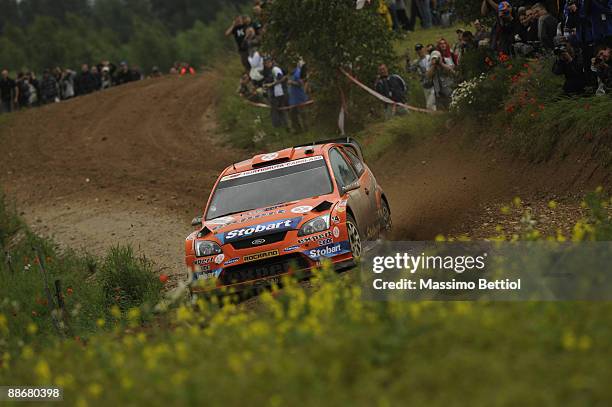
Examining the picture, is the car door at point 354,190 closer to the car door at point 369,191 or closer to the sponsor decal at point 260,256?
the car door at point 369,191

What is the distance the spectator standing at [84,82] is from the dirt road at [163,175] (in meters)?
3.50

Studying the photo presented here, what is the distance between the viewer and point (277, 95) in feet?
81.7

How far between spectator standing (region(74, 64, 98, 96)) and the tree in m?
19.9

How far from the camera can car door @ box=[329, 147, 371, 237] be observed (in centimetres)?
1197

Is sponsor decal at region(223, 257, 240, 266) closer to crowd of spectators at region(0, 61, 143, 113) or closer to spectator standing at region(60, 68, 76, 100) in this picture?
crowd of spectators at region(0, 61, 143, 113)

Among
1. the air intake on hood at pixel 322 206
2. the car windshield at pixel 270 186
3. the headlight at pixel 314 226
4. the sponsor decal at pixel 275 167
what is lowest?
the headlight at pixel 314 226

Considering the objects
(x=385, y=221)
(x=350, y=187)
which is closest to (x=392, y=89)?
(x=385, y=221)

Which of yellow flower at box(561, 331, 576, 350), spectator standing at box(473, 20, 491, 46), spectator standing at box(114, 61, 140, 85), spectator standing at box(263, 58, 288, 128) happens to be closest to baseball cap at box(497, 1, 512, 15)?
spectator standing at box(473, 20, 491, 46)

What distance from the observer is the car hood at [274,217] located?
1127 cm

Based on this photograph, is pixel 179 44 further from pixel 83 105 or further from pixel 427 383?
pixel 427 383

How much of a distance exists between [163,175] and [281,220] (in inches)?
508

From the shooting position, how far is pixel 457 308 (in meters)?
6.91

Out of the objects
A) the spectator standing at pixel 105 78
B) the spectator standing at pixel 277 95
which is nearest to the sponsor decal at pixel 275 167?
the spectator standing at pixel 277 95

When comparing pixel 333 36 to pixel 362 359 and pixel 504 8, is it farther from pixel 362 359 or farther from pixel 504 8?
pixel 362 359
